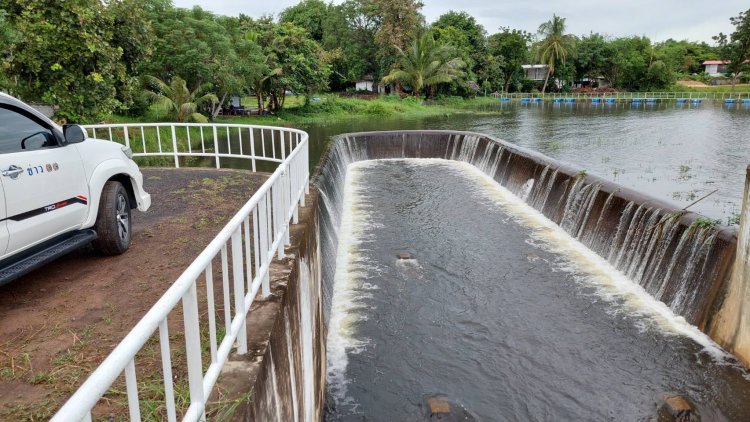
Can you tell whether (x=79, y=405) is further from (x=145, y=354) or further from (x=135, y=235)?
(x=135, y=235)

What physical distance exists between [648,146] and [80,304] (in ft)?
72.6

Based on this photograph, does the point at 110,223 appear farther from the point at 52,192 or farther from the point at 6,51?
→ the point at 6,51

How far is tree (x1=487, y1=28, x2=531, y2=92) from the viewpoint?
6481cm

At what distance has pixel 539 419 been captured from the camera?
5305mm

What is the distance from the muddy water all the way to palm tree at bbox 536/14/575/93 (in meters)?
58.8

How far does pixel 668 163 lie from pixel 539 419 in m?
14.9

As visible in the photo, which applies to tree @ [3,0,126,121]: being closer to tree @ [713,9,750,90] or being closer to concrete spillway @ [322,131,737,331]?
concrete spillway @ [322,131,737,331]

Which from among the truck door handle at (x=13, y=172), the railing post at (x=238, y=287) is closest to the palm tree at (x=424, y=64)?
the truck door handle at (x=13, y=172)

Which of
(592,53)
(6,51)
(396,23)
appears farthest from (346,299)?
(592,53)

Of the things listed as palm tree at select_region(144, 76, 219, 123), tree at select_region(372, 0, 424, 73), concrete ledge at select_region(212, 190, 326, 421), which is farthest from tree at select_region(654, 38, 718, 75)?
concrete ledge at select_region(212, 190, 326, 421)

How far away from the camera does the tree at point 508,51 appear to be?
64.8 m

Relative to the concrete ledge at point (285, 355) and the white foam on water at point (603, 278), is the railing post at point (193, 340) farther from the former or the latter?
the white foam on water at point (603, 278)

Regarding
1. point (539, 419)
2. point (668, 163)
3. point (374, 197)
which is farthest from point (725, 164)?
point (539, 419)

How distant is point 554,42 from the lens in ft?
207
